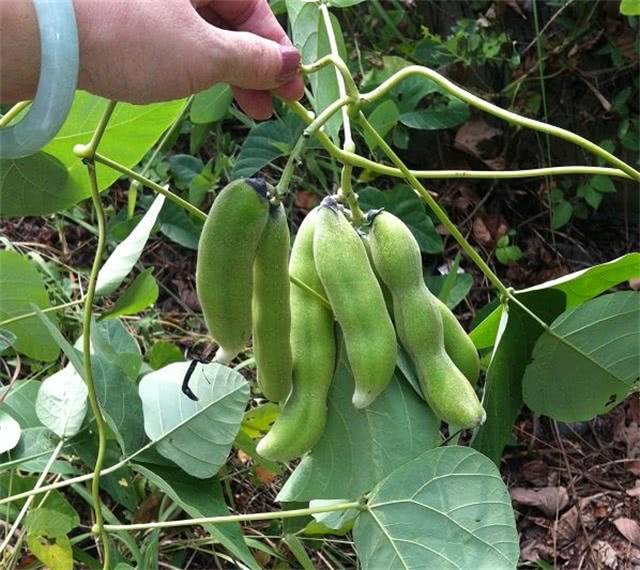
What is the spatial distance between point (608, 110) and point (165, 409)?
1191mm

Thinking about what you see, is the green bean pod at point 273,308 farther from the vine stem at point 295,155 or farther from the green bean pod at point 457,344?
the green bean pod at point 457,344

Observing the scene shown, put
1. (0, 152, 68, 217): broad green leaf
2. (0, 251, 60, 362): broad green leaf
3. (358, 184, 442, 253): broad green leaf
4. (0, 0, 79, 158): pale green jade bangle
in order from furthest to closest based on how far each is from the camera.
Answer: (358, 184, 442, 253): broad green leaf < (0, 251, 60, 362): broad green leaf < (0, 152, 68, 217): broad green leaf < (0, 0, 79, 158): pale green jade bangle

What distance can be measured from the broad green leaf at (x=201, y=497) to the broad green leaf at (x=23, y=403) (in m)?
0.30

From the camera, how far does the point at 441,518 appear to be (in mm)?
819

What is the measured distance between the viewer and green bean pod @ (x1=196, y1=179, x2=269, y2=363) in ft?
2.30

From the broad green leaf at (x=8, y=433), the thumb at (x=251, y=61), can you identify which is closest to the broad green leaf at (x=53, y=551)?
the broad green leaf at (x=8, y=433)

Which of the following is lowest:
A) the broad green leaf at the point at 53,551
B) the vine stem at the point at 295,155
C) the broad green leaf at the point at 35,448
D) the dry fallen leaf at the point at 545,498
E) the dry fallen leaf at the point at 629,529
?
the dry fallen leaf at the point at 629,529

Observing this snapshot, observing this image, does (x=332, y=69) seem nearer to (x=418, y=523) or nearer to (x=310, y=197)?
(x=418, y=523)

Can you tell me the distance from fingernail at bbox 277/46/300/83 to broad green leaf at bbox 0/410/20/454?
2.00ft

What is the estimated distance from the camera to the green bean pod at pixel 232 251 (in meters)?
0.70

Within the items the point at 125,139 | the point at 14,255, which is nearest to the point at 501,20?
the point at 125,139

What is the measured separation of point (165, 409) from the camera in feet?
3.19

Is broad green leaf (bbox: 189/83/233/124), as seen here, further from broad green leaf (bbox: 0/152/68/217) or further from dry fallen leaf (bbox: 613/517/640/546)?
dry fallen leaf (bbox: 613/517/640/546)

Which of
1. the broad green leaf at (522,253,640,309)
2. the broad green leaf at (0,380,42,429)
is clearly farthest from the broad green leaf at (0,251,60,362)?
the broad green leaf at (522,253,640,309)
